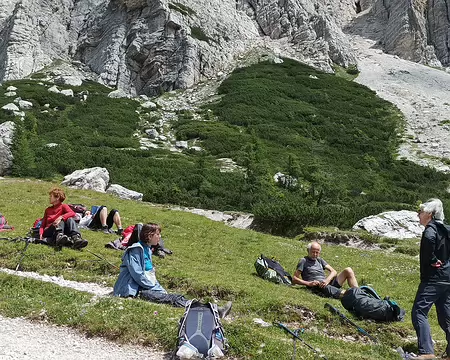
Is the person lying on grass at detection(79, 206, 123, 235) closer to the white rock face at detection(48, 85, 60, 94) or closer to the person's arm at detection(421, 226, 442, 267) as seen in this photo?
the person's arm at detection(421, 226, 442, 267)

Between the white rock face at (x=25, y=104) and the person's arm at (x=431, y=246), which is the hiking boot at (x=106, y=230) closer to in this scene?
the person's arm at (x=431, y=246)

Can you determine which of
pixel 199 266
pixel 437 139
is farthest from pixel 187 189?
pixel 437 139

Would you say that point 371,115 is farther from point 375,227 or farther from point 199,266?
point 199,266

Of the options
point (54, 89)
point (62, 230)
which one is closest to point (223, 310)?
point (62, 230)

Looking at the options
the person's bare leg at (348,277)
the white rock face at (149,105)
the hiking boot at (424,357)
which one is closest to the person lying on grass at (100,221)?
the person's bare leg at (348,277)

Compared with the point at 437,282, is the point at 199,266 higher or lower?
lower

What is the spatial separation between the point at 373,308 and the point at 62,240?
8.74 m

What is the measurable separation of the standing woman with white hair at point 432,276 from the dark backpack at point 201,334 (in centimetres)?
333

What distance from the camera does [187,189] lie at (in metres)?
35.0

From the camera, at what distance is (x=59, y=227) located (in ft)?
41.0

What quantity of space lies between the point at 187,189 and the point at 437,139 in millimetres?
40634

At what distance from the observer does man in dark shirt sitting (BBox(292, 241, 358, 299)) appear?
10.7 metres

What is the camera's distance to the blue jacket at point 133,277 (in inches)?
349

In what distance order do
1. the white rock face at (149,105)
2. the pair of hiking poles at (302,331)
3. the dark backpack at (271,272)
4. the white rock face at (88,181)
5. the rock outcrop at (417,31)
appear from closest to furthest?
1. the pair of hiking poles at (302,331)
2. the dark backpack at (271,272)
3. the white rock face at (88,181)
4. the white rock face at (149,105)
5. the rock outcrop at (417,31)
